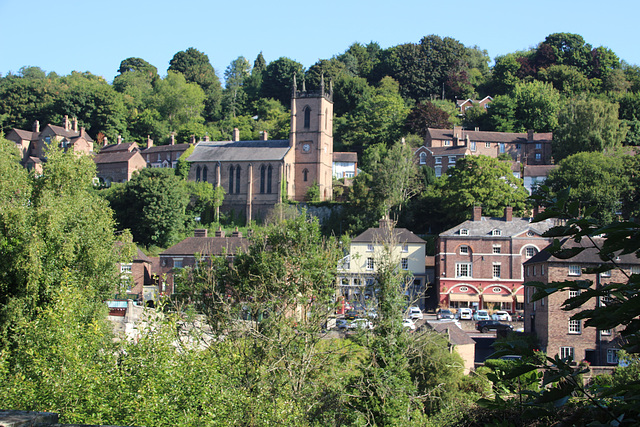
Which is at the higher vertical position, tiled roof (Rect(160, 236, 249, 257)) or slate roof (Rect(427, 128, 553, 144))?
slate roof (Rect(427, 128, 553, 144))

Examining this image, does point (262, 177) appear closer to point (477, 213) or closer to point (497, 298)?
point (477, 213)

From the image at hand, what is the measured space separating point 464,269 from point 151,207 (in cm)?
3230

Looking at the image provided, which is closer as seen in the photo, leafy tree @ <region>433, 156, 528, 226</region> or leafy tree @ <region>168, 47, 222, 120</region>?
leafy tree @ <region>433, 156, 528, 226</region>

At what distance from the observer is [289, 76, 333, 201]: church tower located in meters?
78.4

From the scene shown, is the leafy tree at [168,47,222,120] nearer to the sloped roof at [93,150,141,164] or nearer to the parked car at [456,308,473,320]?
the sloped roof at [93,150,141,164]

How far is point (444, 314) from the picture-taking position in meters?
48.3

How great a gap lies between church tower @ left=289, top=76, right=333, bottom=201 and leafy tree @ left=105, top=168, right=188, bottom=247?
15090 millimetres

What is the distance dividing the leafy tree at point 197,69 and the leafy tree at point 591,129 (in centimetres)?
7020

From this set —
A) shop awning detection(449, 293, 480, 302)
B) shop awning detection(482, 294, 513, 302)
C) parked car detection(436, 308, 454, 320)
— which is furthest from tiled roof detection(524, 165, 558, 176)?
parked car detection(436, 308, 454, 320)

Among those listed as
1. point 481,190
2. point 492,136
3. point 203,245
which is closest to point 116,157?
point 203,245

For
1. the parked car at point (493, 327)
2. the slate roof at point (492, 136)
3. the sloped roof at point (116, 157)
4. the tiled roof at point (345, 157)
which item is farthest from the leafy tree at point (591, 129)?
the sloped roof at point (116, 157)

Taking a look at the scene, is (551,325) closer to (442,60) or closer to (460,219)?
(460,219)

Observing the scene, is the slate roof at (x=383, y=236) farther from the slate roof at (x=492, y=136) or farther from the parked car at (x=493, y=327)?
the slate roof at (x=492, y=136)

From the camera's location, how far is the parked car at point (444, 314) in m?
47.4
